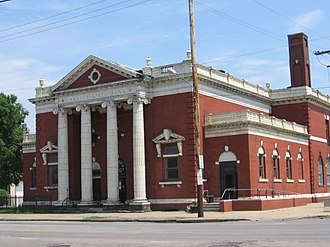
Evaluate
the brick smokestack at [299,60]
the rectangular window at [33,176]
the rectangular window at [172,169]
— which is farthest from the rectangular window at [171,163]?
the brick smokestack at [299,60]

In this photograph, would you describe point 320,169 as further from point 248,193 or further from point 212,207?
point 212,207

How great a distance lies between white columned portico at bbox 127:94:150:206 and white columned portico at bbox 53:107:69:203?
7.45 m

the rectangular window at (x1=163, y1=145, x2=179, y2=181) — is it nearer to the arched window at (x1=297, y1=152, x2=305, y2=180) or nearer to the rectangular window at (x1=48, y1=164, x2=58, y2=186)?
the rectangular window at (x1=48, y1=164, x2=58, y2=186)

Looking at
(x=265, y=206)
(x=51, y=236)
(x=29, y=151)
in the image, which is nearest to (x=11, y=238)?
(x=51, y=236)

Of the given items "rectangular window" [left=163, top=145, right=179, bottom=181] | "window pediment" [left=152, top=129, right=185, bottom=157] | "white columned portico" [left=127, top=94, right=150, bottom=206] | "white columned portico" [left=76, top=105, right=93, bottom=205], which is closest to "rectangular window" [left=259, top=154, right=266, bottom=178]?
"window pediment" [left=152, top=129, right=185, bottom=157]

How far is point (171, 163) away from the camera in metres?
44.6

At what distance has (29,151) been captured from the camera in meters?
58.1

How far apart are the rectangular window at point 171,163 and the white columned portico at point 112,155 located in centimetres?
409

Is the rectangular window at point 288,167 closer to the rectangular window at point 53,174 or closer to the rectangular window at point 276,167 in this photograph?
the rectangular window at point 276,167

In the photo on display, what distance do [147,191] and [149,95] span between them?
7.58 metres

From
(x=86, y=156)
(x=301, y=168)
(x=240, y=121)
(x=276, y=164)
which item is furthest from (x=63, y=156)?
(x=301, y=168)

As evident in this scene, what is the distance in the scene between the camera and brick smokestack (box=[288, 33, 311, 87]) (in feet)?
188

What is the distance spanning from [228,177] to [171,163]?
451 cm

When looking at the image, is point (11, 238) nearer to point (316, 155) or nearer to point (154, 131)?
point (154, 131)
